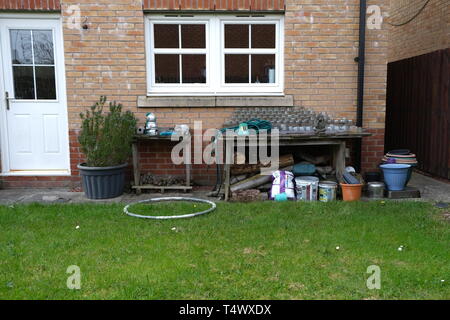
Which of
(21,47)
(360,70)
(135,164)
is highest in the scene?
(21,47)

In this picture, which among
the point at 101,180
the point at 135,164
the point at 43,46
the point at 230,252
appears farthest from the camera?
the point at 43,46

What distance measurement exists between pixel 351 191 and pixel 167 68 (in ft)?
11.1

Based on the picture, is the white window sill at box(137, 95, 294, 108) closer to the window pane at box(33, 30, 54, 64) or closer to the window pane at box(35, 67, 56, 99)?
the window pane at box(35, 67, 56, 99)

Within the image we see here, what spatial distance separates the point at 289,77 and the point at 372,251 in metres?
3.52

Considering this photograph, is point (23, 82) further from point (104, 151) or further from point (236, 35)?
point (236, 35)

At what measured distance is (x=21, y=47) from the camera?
21.3 ft

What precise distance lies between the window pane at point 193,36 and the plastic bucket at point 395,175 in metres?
3.36

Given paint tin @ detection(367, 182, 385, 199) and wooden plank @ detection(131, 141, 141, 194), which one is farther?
wooden plank @ detection(131, 141, 141, 194)

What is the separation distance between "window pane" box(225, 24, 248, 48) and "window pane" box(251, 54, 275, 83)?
0.28m

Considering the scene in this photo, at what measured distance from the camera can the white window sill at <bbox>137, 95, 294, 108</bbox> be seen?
254 inches

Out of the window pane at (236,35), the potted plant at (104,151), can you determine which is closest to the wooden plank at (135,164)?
the potted plant at (104,151)

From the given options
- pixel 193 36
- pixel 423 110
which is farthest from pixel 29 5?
pixel 423 110

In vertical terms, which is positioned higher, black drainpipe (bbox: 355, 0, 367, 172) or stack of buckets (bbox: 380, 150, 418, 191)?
black drainpipe (bbox: 355, 0, 367, 172)

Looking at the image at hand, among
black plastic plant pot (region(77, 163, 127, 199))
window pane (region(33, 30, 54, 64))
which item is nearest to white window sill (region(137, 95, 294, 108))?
black plastic plant pot (region(77, 163, 127, 199))
